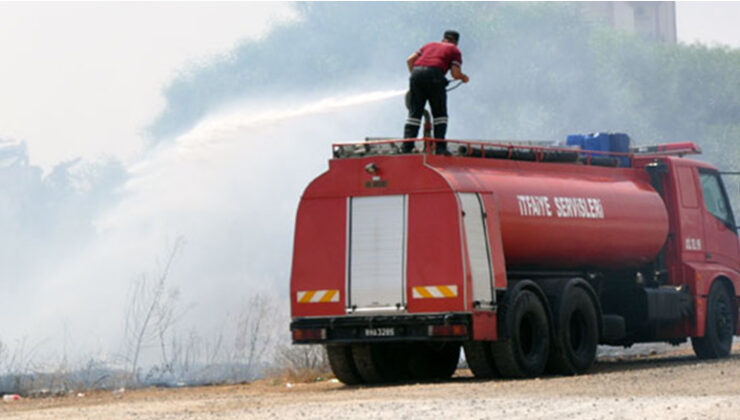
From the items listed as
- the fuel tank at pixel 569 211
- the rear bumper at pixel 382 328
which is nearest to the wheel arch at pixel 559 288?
the fuel tank at pixel 569 211

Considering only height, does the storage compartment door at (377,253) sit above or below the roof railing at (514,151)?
below

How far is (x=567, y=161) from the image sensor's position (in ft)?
71.6

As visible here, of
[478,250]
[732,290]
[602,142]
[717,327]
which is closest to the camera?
[478,250]

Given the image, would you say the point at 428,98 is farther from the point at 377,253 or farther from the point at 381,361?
the point at 381,361

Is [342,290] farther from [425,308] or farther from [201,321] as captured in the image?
[201,321]

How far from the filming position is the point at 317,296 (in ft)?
62.7

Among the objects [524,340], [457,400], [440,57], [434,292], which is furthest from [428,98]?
[457,400]

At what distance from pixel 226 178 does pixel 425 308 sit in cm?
2738

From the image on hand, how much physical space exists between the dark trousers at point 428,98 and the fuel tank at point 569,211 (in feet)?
2.45

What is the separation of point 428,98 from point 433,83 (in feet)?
0.75

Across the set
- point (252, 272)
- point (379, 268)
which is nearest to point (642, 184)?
point (379, 268)

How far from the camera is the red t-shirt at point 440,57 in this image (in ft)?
65.3

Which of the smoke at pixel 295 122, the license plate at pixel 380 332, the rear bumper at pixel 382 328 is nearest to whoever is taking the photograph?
the rear bumper at pixel 382 328

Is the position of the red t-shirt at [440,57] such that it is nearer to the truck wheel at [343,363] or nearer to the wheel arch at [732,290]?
the truck wheel at [343,363]
